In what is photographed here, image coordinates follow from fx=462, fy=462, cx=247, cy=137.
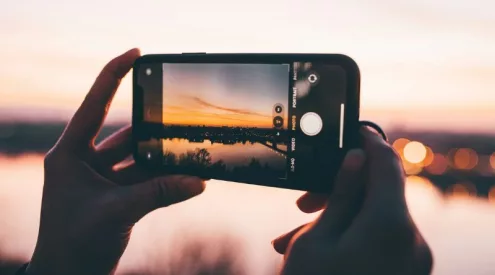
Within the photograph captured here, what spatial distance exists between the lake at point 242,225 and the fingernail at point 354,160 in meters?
22.7

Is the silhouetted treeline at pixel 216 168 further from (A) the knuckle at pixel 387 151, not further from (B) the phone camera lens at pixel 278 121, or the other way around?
(A) the knuckle at pixel 387 151

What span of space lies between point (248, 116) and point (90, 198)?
65 centimetres

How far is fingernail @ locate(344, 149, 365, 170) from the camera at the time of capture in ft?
3.65

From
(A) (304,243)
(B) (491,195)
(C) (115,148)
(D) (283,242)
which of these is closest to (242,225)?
(B) (491,195)

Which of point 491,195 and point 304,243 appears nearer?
point 304,243

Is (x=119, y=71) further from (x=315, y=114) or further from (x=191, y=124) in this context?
(x=315, y=114)

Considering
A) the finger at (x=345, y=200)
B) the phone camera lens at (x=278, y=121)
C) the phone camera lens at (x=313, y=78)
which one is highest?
the phone camera lens at (x=313, y=78)

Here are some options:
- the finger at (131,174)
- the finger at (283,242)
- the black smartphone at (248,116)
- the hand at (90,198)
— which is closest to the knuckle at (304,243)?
the finger at (283,242)

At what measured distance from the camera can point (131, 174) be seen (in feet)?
6.11

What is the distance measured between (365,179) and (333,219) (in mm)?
162

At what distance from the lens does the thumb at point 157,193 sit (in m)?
1.67

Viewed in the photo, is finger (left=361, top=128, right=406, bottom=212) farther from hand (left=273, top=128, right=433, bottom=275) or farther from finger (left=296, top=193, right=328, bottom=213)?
finger (left=296, top=193, right=328, bottom=213)

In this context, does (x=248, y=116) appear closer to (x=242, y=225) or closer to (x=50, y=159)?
(x=50, y=159)

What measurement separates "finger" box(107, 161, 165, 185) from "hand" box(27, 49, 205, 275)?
35 mm
